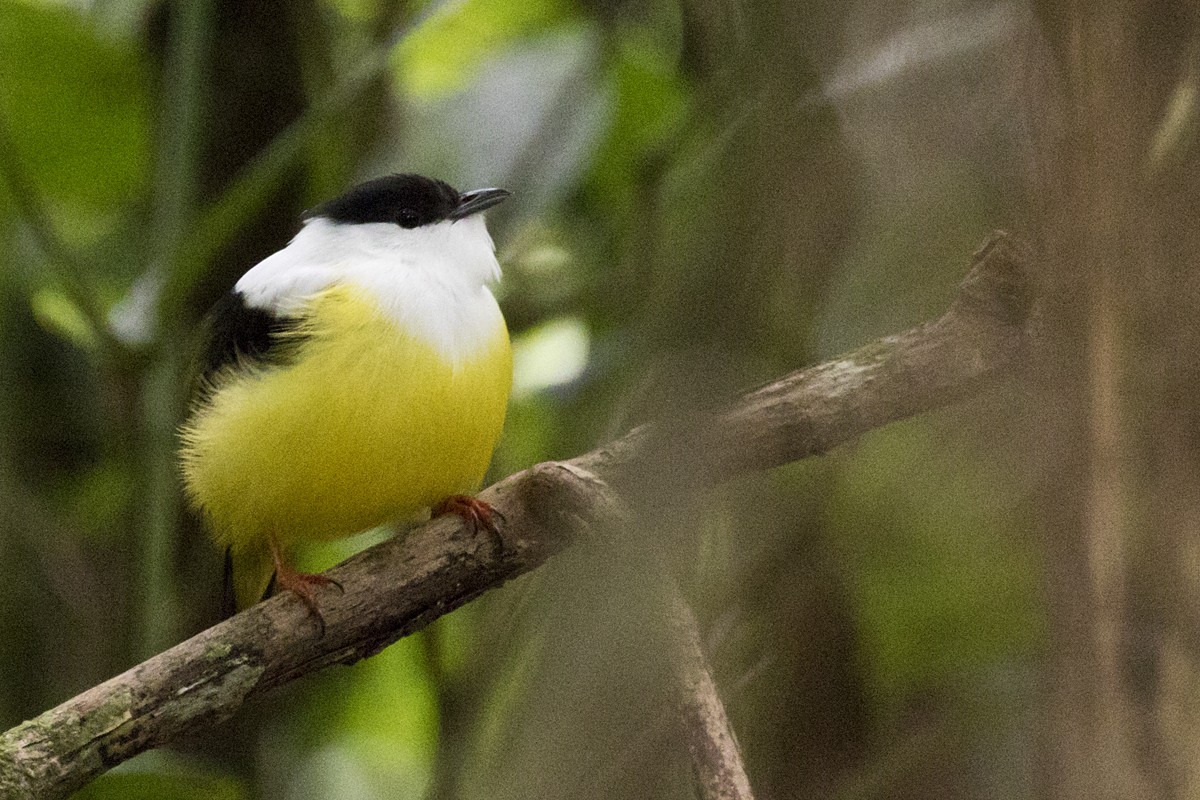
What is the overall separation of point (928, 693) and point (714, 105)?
0.42 m

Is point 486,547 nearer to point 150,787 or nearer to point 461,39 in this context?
point 150,787

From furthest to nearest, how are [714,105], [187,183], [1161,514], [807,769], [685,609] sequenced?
[187,183] → [714,105] → [685,609] → [807,769] → [1161,514]

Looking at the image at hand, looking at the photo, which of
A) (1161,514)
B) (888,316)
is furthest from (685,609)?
(1161,514)

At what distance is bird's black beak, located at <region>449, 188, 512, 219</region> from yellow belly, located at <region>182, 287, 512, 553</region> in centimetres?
21

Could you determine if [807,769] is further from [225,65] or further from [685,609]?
[225,65]

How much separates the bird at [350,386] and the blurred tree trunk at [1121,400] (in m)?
1.02

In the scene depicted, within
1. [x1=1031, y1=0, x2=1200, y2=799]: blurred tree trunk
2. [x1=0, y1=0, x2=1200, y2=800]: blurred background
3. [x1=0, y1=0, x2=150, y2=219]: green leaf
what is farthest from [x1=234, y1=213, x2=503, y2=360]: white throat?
[x1=1031, y1=0, x2=1200, y2=799]: blurred tree trunk

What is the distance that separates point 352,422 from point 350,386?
42mm

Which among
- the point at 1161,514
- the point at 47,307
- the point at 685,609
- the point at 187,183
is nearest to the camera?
the point at 1161,514

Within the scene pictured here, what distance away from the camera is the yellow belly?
1.52 m

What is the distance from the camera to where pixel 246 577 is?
1.86 metres

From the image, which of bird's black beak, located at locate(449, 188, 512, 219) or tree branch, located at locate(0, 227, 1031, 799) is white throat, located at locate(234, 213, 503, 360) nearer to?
bird's black beak, located at locate(449, 188, 512, 219)

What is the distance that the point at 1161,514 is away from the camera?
0.38 meters

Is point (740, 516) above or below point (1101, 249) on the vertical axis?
below
